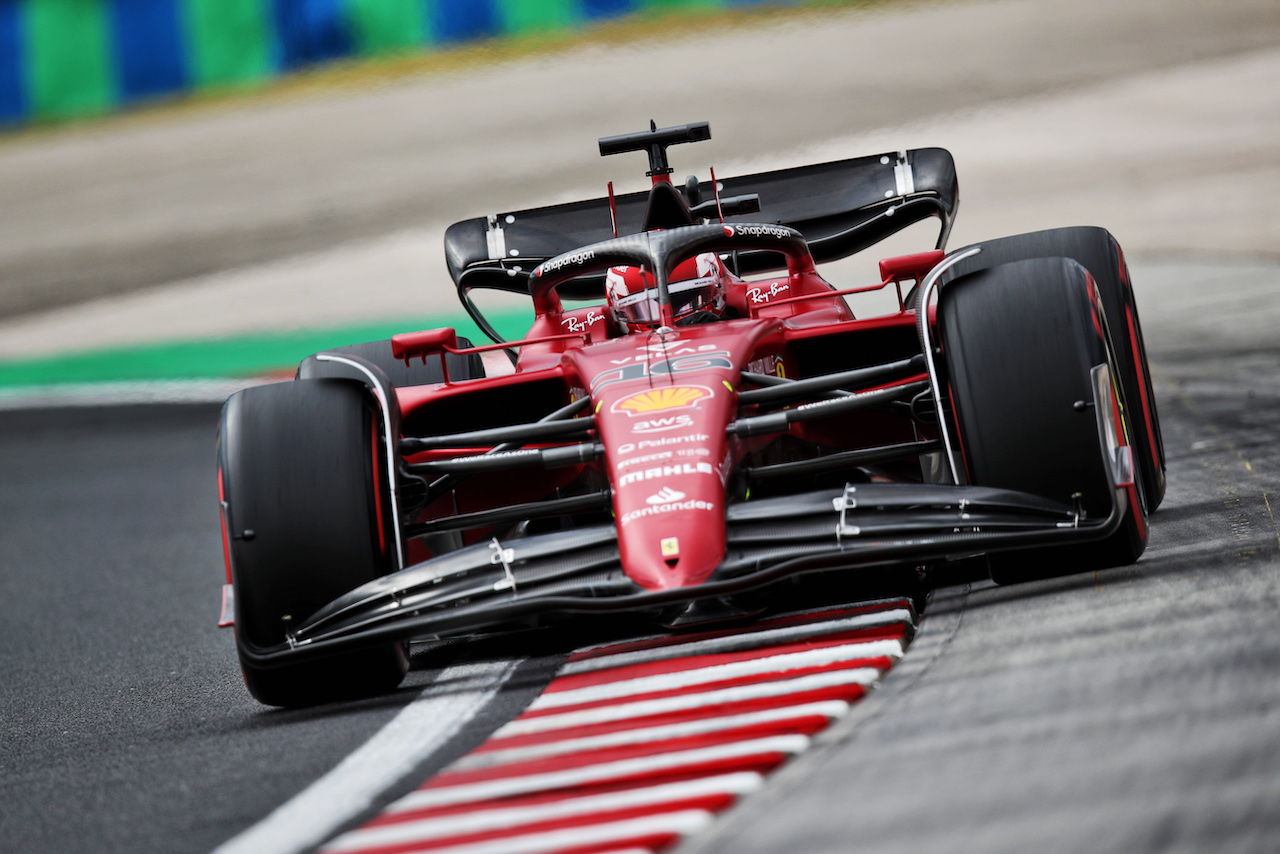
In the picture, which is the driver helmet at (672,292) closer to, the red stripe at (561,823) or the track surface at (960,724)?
the track surface at (960,724)

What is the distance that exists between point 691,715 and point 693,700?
0.13m

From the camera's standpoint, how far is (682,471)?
3902 millimetres

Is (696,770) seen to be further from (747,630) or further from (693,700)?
(747,630)

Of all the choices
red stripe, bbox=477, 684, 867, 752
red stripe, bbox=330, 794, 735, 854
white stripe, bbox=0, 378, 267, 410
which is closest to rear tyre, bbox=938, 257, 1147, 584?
red stripe, bbox=477, 684, 867, 752

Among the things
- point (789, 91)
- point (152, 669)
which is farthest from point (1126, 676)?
point (789, 91)

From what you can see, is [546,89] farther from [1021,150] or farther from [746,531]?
[746,531]

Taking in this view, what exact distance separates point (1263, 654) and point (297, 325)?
602 inches

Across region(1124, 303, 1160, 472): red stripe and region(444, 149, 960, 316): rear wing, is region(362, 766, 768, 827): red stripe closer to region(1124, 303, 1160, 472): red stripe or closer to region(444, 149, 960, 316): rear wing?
region(1124, 303, 1160, 472): red stripe

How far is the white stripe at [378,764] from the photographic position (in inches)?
111

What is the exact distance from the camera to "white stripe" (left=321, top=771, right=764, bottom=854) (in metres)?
2.66

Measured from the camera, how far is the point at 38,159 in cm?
2056

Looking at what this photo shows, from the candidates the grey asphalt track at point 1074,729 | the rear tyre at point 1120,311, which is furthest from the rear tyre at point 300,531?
the rear tyre at point 1120,311

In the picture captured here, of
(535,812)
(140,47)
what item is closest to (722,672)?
(535,812)

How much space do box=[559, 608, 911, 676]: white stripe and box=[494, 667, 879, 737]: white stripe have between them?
43 centimetres
